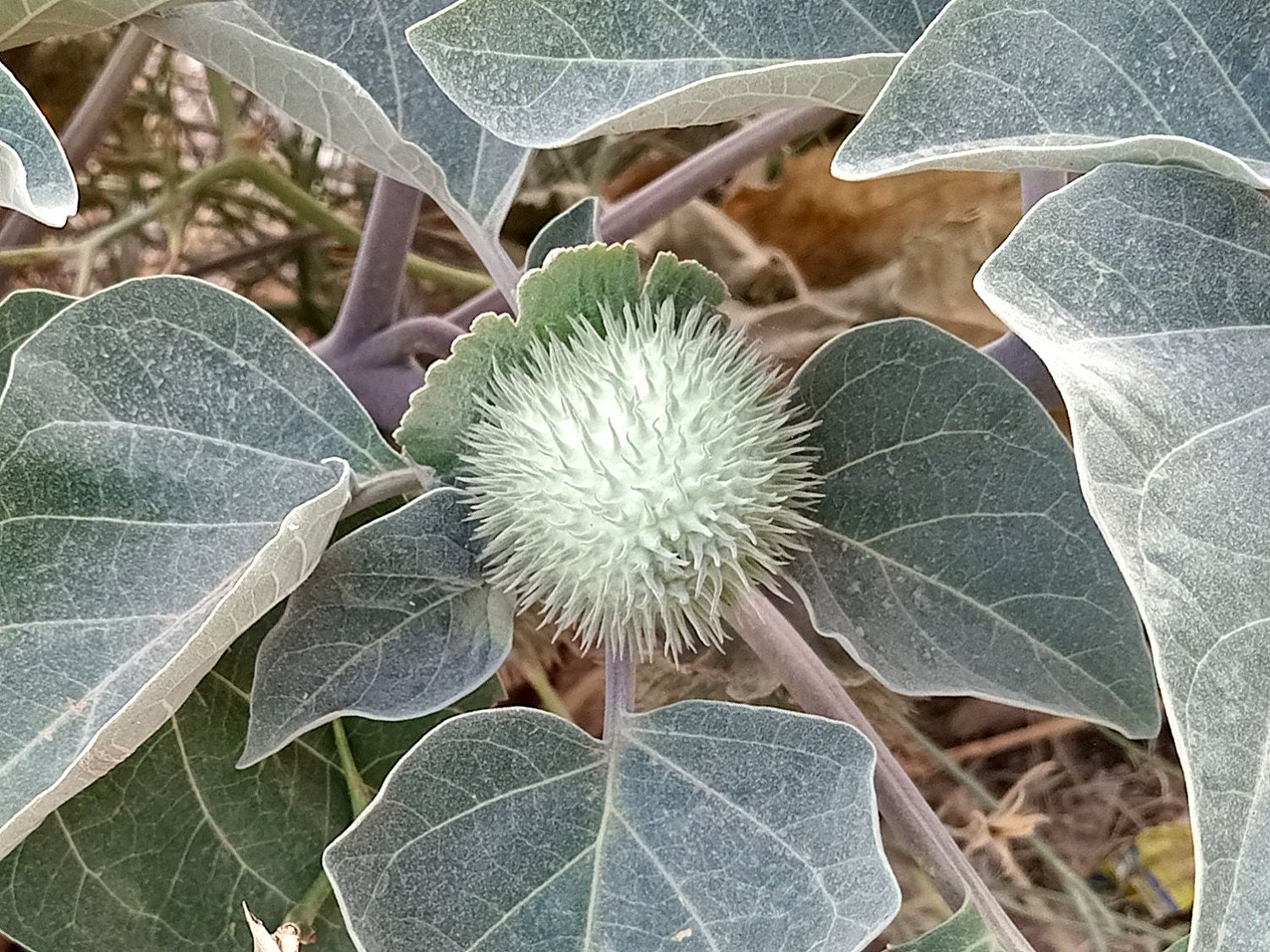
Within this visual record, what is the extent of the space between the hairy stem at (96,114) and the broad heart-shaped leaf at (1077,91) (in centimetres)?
56

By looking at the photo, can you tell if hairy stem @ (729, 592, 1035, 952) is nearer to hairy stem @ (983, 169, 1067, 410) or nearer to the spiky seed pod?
the spiky seed pod

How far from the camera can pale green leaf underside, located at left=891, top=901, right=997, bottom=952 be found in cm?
50

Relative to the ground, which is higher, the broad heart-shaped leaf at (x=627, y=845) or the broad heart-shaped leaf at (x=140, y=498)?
the broad heart-shaped leaf at (x=140, y=498)

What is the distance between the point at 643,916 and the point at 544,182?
27.7 inches

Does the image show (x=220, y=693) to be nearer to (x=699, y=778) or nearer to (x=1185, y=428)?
(x=699, y=778)

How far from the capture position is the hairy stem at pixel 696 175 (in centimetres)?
75

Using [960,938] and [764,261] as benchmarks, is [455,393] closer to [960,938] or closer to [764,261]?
[960,938]

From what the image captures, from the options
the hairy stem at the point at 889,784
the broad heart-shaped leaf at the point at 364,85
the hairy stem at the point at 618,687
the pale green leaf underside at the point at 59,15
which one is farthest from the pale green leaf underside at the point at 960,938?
the pale green leaf underside at the point at 59,15

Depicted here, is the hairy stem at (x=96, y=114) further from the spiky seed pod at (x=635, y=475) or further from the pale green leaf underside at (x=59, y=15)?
the spiky seed pod at (x=635, y=475)

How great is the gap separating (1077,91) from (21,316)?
0.43 meters

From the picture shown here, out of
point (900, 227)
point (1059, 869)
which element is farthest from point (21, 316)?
point (1059, 869)

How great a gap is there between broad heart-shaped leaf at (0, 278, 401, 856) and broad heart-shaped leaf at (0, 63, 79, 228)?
0.28ft

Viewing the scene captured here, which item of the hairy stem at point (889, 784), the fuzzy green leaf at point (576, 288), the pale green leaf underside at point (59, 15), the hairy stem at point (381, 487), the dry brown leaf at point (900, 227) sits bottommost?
the hairy stem at point (889, 784)

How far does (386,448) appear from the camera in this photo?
54 cm
